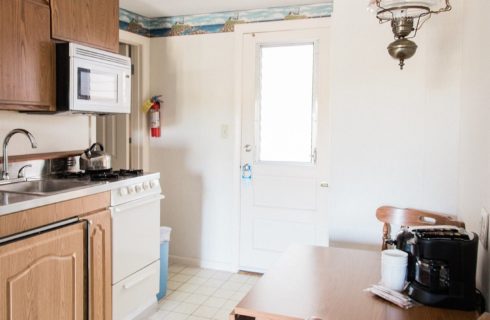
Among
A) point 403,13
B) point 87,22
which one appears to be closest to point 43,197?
point 87,22

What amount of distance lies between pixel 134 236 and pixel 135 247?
0.08 m

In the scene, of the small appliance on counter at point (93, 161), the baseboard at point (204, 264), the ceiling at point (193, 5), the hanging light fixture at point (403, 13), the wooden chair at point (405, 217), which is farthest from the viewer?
the baseboard at point (204, 264)

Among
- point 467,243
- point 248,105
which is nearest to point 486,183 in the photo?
point 467,243

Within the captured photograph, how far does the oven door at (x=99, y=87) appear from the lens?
249 cm

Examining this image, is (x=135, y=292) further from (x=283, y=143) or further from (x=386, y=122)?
(x=386, y=122)

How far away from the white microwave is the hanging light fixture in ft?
5.57

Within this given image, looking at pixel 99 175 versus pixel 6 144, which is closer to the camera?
pixel 6 144

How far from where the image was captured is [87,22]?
268cm

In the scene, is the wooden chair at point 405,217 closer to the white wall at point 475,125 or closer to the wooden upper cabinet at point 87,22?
the white wall at point 475,125

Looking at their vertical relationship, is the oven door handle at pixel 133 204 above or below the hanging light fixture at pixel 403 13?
below

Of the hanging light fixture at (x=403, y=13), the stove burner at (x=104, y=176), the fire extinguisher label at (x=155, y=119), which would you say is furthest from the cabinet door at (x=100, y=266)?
the hanging light fixture at (x=403, y=13)

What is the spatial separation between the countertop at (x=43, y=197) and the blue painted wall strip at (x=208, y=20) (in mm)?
1742

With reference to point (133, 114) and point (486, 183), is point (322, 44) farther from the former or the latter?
point (486, 183)

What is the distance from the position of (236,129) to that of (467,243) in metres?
2.56
